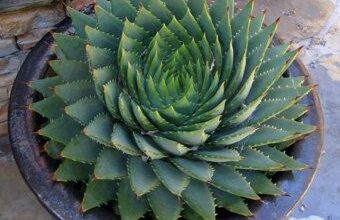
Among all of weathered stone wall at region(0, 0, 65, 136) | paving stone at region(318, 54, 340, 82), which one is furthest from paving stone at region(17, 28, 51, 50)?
paving stone at region(318, 54, 340, 82)

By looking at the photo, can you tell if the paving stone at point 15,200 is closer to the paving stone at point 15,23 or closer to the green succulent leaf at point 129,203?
the paving stone at point 15,23

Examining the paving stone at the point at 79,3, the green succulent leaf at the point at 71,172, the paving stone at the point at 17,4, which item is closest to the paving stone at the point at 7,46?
the paving stone at the point at 17,4

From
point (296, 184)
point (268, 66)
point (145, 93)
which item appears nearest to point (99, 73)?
point (145, 93)

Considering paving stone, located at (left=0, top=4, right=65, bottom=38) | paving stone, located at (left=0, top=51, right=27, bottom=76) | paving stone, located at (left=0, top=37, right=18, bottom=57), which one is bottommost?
paving stone, located at (left=0, top=51, right=27, bottom=76)

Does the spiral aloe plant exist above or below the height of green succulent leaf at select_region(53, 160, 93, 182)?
above

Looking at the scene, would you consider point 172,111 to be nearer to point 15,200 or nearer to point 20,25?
point 20,25

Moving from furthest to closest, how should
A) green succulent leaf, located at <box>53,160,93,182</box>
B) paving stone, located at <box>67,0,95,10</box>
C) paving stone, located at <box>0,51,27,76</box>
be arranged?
paving stone, located at <box>0,51,27,76</box>
paving stone, located at <box>67,0,95,10</box>
green succulent leaf, located at <box>53,160,93,182</box>

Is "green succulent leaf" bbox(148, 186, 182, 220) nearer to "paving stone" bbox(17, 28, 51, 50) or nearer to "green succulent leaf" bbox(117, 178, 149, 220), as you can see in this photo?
"green succulent leaf" bbox(117, 178, 149, 220)

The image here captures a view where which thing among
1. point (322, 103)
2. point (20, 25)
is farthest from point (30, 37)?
point (322, 103)

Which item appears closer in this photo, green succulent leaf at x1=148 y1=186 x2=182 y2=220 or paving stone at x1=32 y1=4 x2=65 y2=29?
green succulent leaf at x1=148 y1=186 x2=182 y2=220

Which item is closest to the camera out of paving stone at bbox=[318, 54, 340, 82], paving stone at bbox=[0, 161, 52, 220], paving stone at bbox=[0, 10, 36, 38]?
paving stone at bbox=[0, 10, 36, 38]
